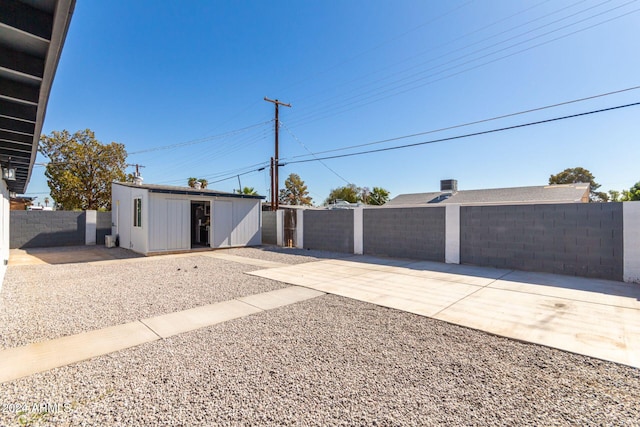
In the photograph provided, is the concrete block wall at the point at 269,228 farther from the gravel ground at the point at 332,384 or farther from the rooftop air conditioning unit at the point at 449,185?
the rooftop air conditioning unit at the point at 449,185

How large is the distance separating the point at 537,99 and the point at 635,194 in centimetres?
2527

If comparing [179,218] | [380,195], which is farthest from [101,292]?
[380,195]

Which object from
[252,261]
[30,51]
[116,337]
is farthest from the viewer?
[252,261]

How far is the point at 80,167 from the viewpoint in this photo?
1955 centimetres

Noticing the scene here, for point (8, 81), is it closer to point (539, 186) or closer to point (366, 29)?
point (366, 29)

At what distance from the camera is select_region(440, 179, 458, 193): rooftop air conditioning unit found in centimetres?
2277

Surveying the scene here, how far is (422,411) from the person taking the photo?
2.10 metres

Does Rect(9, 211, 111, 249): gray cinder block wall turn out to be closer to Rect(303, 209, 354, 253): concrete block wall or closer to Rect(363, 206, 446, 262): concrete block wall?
Rect(303, 209, 354, 253): concrete block wall

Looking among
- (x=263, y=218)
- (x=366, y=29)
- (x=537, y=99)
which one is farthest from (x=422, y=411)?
(x=263, y=218)

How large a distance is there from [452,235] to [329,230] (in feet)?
16.0

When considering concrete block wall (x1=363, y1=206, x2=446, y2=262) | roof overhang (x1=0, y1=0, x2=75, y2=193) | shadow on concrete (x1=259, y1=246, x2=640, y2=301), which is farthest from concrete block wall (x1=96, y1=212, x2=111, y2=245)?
shadow on concrete (x1=259, y1=246, x2=640, y2=301)

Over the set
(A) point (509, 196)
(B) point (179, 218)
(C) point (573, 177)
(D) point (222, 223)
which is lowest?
(D) point (222, 223)

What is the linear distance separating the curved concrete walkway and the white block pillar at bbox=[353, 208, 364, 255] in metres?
2.82

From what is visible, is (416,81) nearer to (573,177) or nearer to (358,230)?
(358,230)
